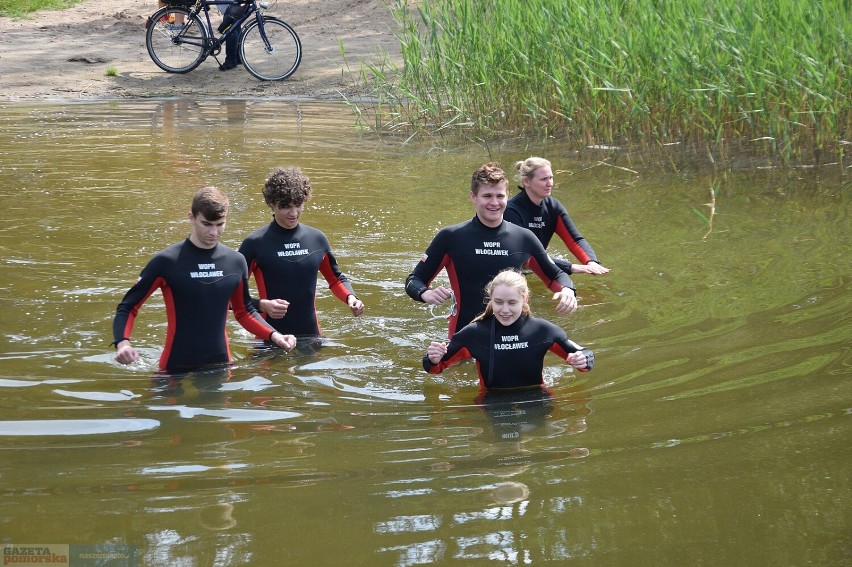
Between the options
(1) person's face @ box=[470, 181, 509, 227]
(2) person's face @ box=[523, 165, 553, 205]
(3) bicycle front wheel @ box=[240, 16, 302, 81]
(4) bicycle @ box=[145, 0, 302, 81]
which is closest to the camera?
(1) person's face @ box=[470, 181, 509, 227]

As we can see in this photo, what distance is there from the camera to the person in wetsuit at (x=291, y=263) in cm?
673

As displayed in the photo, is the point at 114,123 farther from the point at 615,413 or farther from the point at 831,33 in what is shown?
the point at 615,413

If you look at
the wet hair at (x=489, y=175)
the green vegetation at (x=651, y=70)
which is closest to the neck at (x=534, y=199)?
the wet hair at (x=489, y=175)

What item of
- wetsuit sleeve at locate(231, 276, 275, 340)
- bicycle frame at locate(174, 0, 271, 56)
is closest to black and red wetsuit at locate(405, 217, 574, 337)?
wetsuit sleeve at locate(231, 276, 275, 340)

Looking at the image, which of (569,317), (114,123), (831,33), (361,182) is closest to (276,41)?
(114,123)

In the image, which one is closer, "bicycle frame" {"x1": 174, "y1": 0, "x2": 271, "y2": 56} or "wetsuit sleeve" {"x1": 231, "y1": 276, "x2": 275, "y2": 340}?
"wetsuit sleeve" {"x1": 231, "y1": 276, "x2": 275, "y2": 340}

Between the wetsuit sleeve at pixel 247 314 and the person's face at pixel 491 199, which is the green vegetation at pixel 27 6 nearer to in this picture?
the wetsuit sleeve at pixel 247 314

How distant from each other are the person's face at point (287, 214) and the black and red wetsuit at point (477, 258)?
32.7 inches

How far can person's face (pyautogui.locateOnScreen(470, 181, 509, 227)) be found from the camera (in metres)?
6.43

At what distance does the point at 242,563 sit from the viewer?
3.88 metres

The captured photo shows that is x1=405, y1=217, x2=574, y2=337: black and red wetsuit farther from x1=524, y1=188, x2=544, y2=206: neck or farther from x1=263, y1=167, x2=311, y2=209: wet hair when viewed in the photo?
x1=524, y1=188, x2=544, y2=206: neck

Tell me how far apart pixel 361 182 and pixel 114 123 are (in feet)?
16.6

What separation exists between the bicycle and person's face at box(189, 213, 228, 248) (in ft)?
41.2

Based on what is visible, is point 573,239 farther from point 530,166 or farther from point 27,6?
point 27,6
